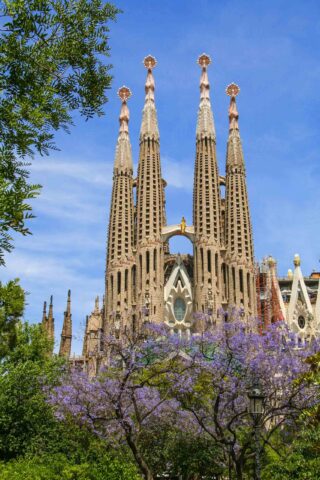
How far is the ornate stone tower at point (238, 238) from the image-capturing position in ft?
186

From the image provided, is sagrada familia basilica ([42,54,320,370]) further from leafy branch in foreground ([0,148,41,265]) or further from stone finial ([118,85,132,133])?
leafy branch in foreground ([0,148,41,265])

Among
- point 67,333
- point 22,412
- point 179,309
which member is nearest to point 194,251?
point 179,309

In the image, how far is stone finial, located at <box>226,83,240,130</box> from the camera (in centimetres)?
6381

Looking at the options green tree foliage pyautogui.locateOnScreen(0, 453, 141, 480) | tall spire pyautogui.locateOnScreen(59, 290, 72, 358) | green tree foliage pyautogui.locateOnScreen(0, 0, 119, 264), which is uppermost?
tall spire pyautogui.locateOnScreen(59, 290, 72, 358)

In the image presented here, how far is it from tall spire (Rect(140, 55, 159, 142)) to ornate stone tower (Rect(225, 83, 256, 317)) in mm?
8267

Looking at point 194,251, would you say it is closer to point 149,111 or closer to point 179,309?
point 179,309

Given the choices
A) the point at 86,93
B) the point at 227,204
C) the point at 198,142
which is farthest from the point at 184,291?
the point at 86,93

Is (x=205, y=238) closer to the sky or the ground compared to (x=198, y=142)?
closer to the ground

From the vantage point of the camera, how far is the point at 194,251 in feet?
189

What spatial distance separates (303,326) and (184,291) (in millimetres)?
13278

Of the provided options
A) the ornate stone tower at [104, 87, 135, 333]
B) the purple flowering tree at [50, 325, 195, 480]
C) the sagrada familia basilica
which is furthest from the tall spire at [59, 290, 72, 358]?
the purple flowering tree at [50, 325, 195, 480]

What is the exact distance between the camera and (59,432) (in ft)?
70.3

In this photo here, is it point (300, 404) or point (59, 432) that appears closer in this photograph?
point (300, 404)

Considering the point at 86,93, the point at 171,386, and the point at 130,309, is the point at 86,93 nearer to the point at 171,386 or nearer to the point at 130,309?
the point at 171,386
